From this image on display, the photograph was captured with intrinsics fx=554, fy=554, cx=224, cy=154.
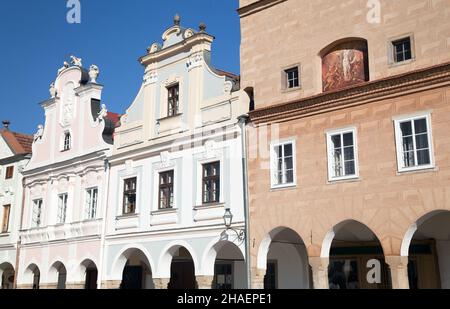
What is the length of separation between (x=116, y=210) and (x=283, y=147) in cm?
836

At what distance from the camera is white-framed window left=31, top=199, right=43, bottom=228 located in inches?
1019

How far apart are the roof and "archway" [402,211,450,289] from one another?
20138 millimetres

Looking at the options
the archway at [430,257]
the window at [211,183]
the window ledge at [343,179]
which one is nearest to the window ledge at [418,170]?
the window ledge at [343,179]

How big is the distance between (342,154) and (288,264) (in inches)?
223

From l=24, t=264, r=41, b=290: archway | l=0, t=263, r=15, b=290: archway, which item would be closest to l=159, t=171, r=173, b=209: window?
l=24, t=264, r=41, b=290: archway

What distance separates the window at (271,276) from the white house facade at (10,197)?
1347cm

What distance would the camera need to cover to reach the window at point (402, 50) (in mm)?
14352

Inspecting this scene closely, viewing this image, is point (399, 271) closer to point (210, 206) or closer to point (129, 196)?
point (210, 206)

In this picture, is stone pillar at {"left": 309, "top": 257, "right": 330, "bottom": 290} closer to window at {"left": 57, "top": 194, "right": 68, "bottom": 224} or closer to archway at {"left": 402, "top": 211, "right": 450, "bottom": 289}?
archway at {"left": 402, "top": 211, "right": 450, "bottom": 289}

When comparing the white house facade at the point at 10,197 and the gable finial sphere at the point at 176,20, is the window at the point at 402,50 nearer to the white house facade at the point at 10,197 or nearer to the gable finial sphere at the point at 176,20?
the gable finial sphere at the point at 176,20

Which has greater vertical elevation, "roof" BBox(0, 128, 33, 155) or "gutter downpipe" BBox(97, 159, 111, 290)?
"roof" BBox(0, 128, 33, 155)

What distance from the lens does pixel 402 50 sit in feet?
47.6
